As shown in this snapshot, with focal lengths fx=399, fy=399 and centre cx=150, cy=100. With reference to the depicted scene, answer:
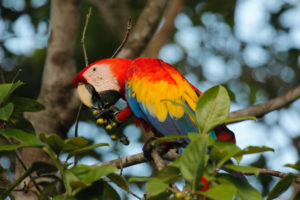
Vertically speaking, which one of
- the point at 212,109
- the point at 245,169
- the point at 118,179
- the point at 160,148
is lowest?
the point at 160,148

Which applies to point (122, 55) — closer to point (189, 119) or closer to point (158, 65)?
point (158, 65)

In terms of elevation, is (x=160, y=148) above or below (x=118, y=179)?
below

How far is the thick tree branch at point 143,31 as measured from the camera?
2627 mm

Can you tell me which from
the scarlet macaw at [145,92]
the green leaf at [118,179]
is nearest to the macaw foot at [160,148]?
the scarlet macaw at [145,92]

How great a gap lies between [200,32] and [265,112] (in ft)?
8.70

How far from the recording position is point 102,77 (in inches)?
88.6

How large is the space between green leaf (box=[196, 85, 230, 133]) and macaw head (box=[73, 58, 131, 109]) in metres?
1.09

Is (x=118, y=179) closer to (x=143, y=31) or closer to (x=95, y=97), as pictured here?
(x=95, y=97)

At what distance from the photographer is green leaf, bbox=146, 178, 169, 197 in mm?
948

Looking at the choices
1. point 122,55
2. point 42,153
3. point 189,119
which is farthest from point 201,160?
point 122,55

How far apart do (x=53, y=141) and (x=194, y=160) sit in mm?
426

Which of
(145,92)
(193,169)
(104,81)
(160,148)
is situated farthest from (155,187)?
(104,81)

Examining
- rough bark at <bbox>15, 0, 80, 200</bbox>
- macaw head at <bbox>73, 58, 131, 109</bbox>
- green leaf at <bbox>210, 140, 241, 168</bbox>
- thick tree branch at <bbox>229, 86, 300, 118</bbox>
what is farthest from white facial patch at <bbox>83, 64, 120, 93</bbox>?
green leaf at <bbox>210, 140, 241, 168</bbox>

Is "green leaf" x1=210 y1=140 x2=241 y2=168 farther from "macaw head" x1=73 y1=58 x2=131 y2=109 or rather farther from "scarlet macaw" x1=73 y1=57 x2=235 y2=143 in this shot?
"macaw head" x1=73 y1=58 x2=131 y2=109
